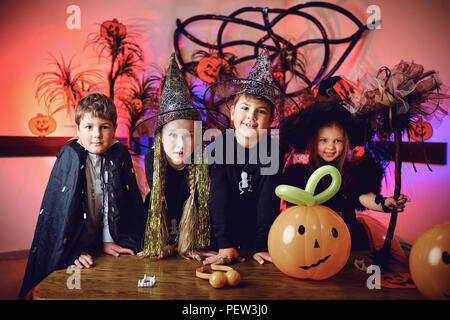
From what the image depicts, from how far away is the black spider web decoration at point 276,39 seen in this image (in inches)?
106

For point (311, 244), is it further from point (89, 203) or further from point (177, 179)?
point (89, 203)

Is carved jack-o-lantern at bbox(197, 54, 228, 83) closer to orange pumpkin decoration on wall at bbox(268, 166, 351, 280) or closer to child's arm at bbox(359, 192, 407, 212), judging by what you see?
child's arm at bbox(359, 192, 407, 212)

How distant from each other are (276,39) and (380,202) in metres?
2.13

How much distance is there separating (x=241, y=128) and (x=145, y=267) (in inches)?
29.7

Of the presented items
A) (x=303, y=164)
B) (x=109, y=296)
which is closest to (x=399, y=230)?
(x=303, y=164)

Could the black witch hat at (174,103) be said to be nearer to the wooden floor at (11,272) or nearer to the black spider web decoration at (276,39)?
the black spider web decoration at (276,39)

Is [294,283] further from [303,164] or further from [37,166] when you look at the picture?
[37,166]

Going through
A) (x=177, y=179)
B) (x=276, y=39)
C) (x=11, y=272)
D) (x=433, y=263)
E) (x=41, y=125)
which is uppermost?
(x=276, y=39)

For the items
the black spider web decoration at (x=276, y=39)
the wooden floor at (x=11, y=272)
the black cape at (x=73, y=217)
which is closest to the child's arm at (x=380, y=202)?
the black cape at (x=73, y=217)

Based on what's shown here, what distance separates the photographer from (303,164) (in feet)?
5.02

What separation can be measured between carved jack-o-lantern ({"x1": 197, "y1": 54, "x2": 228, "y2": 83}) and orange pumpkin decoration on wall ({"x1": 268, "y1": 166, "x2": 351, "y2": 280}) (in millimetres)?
1976

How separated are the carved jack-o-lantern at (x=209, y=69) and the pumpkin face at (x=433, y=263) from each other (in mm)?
2247

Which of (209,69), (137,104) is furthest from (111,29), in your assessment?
(209,69)

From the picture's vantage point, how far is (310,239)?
94cm
